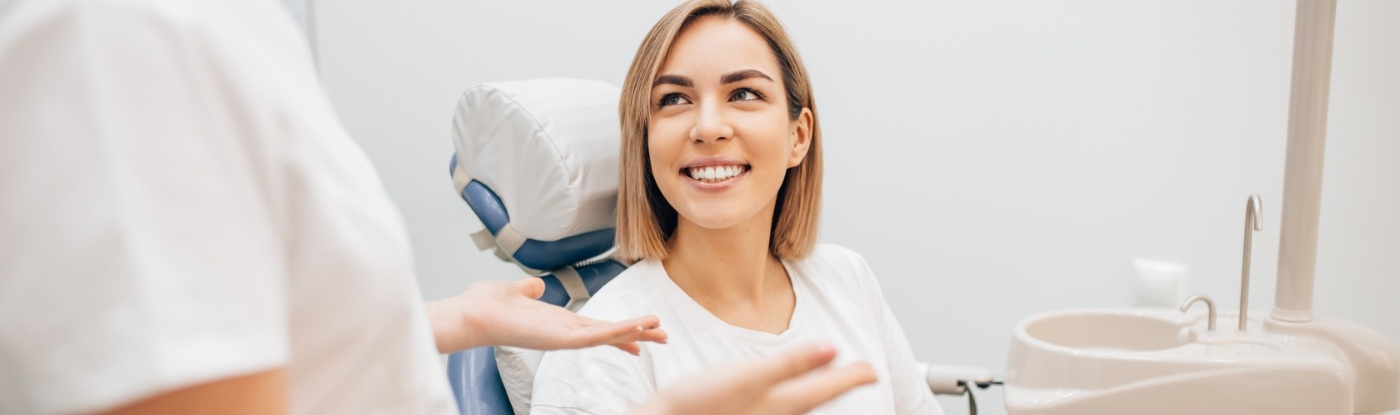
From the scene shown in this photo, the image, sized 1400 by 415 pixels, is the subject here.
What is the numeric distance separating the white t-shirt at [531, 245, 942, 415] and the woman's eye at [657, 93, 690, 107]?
22 cm

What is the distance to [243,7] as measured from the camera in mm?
385

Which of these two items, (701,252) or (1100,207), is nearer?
(701,252)

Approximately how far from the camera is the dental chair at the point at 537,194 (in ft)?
4.58

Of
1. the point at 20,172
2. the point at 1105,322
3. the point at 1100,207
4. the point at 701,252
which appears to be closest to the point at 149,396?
the point at 20,172

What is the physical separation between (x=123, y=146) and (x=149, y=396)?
3.2 inches

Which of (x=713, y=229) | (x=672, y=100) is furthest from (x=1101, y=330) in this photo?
(x=672, y=100)

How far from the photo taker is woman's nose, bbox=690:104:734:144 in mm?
1288

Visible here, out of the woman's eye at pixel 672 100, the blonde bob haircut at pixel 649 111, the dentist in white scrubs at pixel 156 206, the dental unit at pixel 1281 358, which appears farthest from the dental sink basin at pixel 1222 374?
the dentist in white scrubs at pixel 156 206

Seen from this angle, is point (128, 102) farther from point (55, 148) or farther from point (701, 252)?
Answer: point (701, 252)

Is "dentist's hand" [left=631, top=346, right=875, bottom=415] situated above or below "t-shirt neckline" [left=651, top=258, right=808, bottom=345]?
above

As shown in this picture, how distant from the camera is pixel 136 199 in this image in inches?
12.6

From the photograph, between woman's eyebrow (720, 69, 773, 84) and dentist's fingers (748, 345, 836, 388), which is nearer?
dentist's fingers (748, 345, 836, 388)

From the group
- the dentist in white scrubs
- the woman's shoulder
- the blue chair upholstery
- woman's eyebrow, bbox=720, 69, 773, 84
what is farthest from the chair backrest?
the dentist in white scrubs

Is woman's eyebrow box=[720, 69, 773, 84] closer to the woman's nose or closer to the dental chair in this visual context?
Answer: the woman's nose
